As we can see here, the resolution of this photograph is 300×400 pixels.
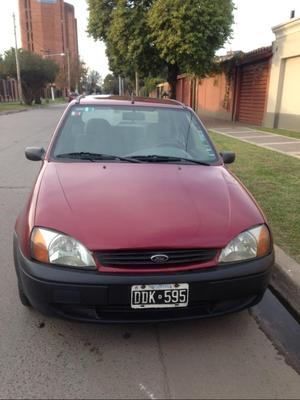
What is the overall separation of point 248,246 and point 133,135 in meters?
1.79

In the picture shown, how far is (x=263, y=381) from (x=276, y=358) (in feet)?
1.00

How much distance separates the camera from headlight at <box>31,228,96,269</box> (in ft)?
8.45

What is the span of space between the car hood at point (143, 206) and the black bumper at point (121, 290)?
0.19 m

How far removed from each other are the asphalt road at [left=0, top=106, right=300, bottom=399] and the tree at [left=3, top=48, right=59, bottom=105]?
48.1m

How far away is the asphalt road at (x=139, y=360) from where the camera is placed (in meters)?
2.45

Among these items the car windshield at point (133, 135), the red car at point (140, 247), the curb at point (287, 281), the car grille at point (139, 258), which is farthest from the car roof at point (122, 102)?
the car grille at point (139, 258)

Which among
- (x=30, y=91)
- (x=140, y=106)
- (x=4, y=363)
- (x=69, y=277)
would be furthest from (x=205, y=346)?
(x=30, y=91)

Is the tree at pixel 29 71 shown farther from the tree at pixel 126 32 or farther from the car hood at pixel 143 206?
the car hood at pixel 143 206

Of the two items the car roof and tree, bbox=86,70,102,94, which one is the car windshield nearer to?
the car roof

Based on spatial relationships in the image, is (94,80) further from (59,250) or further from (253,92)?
(59,250)

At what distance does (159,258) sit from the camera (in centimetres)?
257

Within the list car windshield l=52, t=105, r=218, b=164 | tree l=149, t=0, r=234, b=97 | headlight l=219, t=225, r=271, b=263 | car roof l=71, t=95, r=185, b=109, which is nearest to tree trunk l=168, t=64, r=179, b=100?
tree l=149, t=0, r=234, b=97

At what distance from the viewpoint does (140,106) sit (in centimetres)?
440

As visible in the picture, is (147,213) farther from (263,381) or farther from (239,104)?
(239,104)
